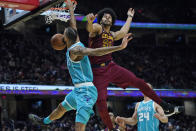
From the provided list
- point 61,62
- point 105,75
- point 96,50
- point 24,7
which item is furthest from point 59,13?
point 61,62

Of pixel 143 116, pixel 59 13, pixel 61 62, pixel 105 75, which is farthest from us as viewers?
pixel 61 62

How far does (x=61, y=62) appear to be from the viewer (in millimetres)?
19547

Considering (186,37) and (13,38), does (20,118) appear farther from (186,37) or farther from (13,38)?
(186,37)

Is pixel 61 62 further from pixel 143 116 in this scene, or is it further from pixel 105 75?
pixel 105 75

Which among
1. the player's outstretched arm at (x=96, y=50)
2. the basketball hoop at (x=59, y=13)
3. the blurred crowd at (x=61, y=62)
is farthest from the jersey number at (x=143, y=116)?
the blurred crowd at (x=61, y=62)

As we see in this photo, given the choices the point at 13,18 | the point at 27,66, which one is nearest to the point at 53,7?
the point at 13,18

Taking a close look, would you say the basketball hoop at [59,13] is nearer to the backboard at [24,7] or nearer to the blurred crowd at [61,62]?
the backboard at [24,7]

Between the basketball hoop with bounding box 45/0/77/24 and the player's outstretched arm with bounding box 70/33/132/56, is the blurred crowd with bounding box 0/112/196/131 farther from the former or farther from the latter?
the player's outstretched arm with bounding box 70/33/132/56

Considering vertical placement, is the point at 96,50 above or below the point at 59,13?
below

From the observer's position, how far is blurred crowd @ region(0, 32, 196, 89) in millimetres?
16825

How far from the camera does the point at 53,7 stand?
686 centimetres

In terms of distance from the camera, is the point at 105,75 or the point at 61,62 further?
the point at 61,62

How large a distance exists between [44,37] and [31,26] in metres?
1.30

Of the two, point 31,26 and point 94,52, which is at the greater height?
point 31,26
